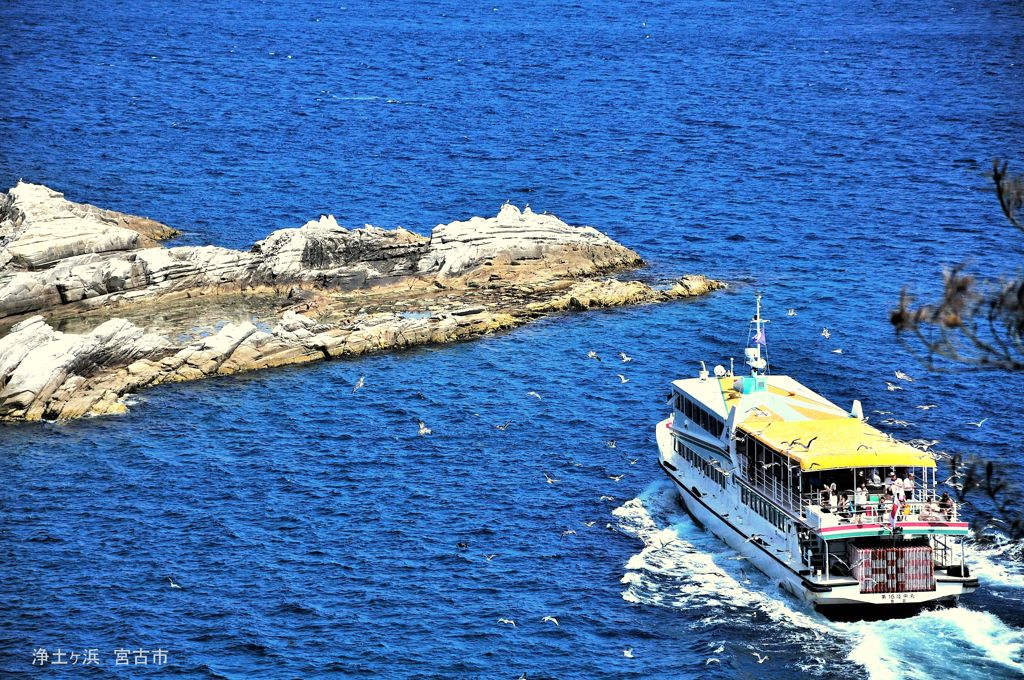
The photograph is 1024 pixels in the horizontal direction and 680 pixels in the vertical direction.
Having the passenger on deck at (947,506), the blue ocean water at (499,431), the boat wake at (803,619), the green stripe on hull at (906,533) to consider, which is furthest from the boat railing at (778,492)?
the passenger on deck at (947,506)

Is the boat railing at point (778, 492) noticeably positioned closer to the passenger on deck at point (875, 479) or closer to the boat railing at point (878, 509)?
the boat railing at point (878, 509)

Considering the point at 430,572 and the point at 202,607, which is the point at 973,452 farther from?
the point at 202,607

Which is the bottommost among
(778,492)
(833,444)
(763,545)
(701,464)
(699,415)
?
(763,545)

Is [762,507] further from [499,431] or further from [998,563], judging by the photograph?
[499,431]

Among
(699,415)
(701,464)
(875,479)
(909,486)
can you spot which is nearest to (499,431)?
(699,415)

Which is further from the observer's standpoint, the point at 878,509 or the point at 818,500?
the point at 818,500

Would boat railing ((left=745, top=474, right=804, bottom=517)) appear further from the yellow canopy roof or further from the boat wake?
the boat wake

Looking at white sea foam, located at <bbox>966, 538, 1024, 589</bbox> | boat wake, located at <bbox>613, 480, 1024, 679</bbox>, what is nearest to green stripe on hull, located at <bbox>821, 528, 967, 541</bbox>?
boat wake, located at <bbox>613, 480, 1024, 679</bbox>
